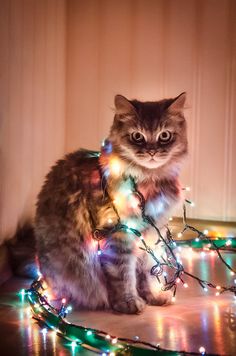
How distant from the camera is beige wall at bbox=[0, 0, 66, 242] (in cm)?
190

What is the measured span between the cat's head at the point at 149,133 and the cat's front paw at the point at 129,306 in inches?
16.4

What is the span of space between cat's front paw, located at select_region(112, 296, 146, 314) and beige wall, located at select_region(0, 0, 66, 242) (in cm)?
58

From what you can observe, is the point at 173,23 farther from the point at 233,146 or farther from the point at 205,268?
the point at 205,268

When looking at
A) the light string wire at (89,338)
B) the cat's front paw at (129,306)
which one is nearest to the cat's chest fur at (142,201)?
the cat's front paw at (129,306)

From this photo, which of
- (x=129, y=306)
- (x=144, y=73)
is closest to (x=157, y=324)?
(x=129, y=306)

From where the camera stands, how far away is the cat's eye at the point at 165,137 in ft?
5.23

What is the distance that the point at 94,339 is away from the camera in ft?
4.57

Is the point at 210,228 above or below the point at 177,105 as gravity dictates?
below

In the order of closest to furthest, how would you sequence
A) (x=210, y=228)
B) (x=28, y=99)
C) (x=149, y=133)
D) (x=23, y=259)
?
(x=149, y=133), (x=23, y=259), (x=28, y=99), (x=210, y=228)

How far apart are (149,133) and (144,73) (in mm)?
1011

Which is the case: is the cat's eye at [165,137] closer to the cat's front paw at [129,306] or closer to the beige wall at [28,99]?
the cat's front paw at [129,306]

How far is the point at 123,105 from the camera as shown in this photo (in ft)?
5.33

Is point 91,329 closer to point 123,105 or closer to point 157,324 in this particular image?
point 157,324

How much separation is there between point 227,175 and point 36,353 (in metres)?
1.50
